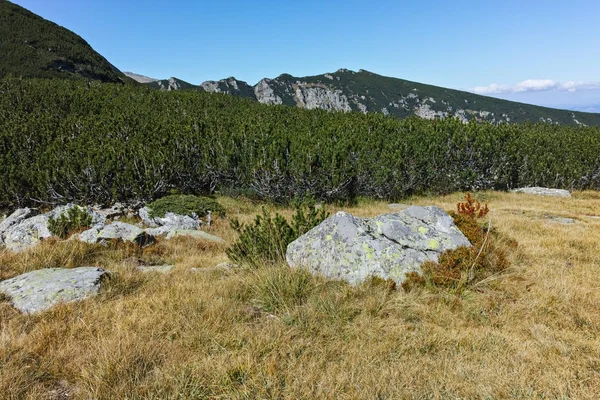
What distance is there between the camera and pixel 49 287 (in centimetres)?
451

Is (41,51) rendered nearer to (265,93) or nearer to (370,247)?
(370,247)

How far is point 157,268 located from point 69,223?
13.3ft

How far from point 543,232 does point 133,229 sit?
10.8 meters

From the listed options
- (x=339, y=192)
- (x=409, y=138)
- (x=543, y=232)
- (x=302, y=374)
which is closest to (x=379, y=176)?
(x=339, y=192)

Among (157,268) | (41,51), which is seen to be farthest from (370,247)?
(41,51)

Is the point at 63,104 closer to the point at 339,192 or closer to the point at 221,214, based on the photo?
the point at 221,214

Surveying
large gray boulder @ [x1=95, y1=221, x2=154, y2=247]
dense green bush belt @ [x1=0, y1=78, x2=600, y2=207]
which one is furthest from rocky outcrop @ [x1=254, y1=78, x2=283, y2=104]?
large gray boulder @ [x1=95, y1=221, x2=154, y2=247]

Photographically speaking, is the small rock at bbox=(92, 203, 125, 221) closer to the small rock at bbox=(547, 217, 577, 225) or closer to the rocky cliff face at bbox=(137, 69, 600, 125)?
the small rock at bbox=(547, 217, 577, 225)

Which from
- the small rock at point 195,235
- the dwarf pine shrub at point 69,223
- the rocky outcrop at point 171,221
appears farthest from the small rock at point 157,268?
the rocky outcrop at point 171,221

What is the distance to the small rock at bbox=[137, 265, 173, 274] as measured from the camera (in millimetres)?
5934

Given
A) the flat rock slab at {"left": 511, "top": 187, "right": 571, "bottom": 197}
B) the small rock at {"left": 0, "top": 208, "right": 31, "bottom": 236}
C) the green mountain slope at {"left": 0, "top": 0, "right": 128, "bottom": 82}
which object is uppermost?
the green mountain slope at {"left": 0, "top": 0, "right": 128, "bottom": 82}

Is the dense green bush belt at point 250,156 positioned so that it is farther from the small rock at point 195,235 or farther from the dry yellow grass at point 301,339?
the dry yellow grass at point 301,339

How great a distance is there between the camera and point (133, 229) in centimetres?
796

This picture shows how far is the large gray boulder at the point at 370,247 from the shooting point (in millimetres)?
5176
